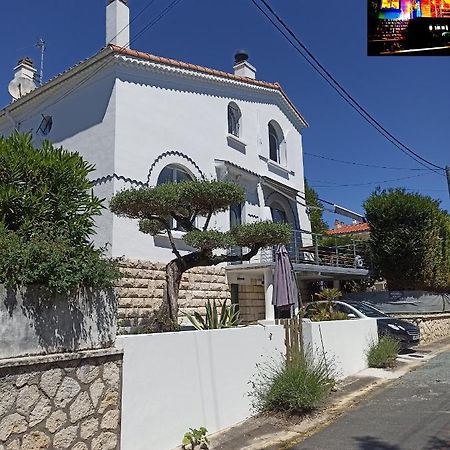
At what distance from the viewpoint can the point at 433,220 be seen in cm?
2175

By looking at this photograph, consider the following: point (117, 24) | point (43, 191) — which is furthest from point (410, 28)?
point (117, 24)

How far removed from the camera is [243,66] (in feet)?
68.1

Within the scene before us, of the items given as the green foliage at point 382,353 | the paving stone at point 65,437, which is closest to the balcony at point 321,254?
the green foliage at point 382,353

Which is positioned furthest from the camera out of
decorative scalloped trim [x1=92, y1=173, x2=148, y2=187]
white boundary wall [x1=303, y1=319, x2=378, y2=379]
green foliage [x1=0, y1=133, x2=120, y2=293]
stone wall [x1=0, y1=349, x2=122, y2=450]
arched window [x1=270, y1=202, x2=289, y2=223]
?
arched window [x1=270, y1=202, x2=289, y2=223]

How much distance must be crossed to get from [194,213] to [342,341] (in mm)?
5273

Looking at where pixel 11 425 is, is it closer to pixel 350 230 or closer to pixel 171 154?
pixel 171 154

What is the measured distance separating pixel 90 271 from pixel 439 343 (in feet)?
60.3

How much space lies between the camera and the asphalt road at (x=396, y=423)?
6.62 meters

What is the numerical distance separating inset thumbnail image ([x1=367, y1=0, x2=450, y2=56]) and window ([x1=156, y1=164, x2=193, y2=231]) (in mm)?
7985

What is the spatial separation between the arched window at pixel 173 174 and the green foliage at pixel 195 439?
9148mm

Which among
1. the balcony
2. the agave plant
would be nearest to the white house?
the balcony

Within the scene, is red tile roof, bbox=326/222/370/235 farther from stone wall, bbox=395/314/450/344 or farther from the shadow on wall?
the shadow on wall

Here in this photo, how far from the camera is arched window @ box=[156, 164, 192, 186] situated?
14848 millimetres

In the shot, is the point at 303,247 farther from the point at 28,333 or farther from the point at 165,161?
the point at 28,333
